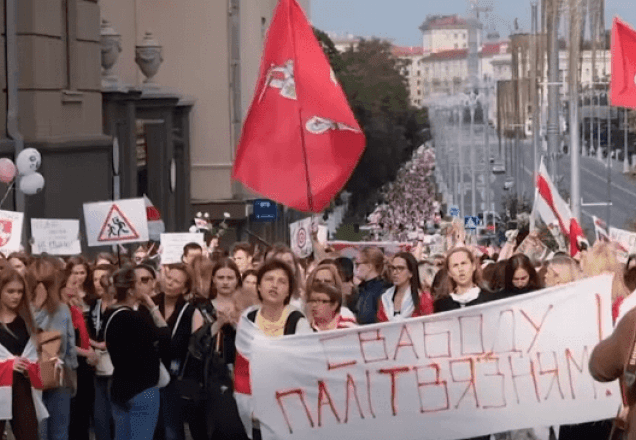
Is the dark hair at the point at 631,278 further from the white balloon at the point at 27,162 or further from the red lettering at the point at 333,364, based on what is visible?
the white balloon at the point at 27,162

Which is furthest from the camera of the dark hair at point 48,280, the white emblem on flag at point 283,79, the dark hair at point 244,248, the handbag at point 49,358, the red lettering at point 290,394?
the dark hair at point 244,248

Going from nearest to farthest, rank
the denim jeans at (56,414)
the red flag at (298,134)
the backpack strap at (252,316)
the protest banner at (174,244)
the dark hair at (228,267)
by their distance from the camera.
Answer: the backpack strap at (252,316) → the dark hair at (228,267) → the denim jeans at (56,414) → the red flag at (298,134) → the protest banner at (174,244)

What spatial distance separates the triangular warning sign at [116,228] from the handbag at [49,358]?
1032 cm

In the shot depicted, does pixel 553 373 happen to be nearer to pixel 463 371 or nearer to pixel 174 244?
pixel 463 371

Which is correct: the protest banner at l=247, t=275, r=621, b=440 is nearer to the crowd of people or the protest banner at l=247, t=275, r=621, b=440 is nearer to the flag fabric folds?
the crowd of people

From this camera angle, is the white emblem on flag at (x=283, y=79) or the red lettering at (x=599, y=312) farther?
the white emblem on flag at (x=283, y=79)

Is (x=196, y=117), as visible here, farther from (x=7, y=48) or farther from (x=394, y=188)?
(x=394, y=188)

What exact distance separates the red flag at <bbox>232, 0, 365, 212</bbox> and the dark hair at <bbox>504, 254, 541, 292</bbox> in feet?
6.48

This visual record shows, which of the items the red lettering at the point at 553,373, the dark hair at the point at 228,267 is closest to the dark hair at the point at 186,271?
the dark hair at the point at 228,267

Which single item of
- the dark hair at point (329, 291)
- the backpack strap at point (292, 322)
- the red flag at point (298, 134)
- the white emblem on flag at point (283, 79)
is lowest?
the backpack strap at point (292, 322)

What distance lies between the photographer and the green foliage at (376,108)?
112562 millimetres

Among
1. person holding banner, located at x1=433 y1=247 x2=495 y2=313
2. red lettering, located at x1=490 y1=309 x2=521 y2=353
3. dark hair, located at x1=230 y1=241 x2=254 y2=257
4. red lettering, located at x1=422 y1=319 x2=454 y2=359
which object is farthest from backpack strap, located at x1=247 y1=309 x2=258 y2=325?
dark hair, located at x1=230 y1=241 x2=254 y2=257

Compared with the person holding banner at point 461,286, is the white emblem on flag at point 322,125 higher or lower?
higher

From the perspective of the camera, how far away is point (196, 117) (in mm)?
51344
